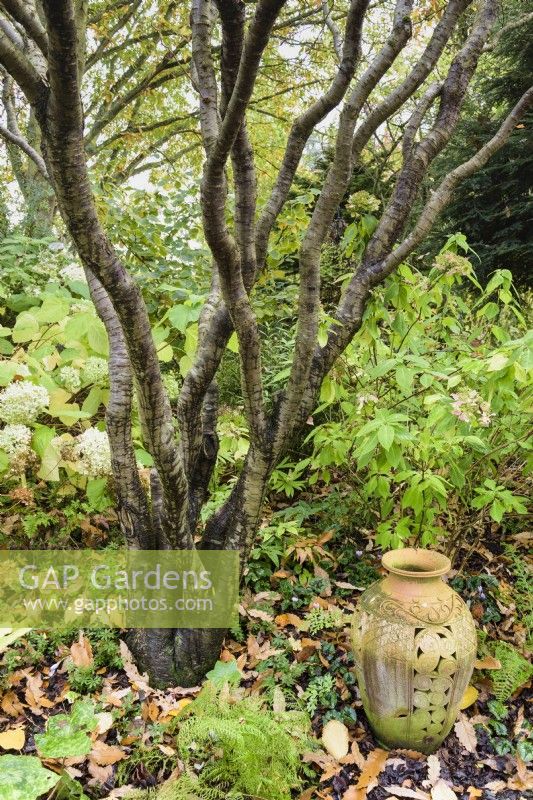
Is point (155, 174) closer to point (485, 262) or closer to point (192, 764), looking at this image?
point (485, 262)

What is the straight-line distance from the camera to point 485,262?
6.18 meters

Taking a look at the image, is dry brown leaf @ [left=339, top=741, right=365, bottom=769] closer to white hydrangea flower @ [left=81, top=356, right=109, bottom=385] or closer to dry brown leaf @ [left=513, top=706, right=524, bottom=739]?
dry brown leaf @ [left=513, top=706, right=524, bottom=739]

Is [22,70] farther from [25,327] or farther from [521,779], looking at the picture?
[521,779]

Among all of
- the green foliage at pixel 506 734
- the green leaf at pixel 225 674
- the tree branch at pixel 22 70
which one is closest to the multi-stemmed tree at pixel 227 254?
the tree branch at pixel 22 70

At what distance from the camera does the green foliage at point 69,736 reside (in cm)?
164

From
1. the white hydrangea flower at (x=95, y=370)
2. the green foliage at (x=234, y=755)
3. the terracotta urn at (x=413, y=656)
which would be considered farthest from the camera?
the white hydrangea flower at (x=95, y=370)

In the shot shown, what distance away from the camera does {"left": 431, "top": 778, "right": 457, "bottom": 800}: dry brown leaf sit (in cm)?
195

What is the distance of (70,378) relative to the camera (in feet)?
8.25

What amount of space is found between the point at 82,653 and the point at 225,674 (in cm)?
65

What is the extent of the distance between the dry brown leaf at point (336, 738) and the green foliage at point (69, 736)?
2.99ft

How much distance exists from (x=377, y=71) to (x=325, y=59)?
6.61 m

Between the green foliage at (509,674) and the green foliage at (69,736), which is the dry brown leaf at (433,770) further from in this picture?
the green foliage at (69,736)

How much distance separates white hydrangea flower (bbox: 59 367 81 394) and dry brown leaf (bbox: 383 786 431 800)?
204cm

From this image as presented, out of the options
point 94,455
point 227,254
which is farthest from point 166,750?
point 227,254
